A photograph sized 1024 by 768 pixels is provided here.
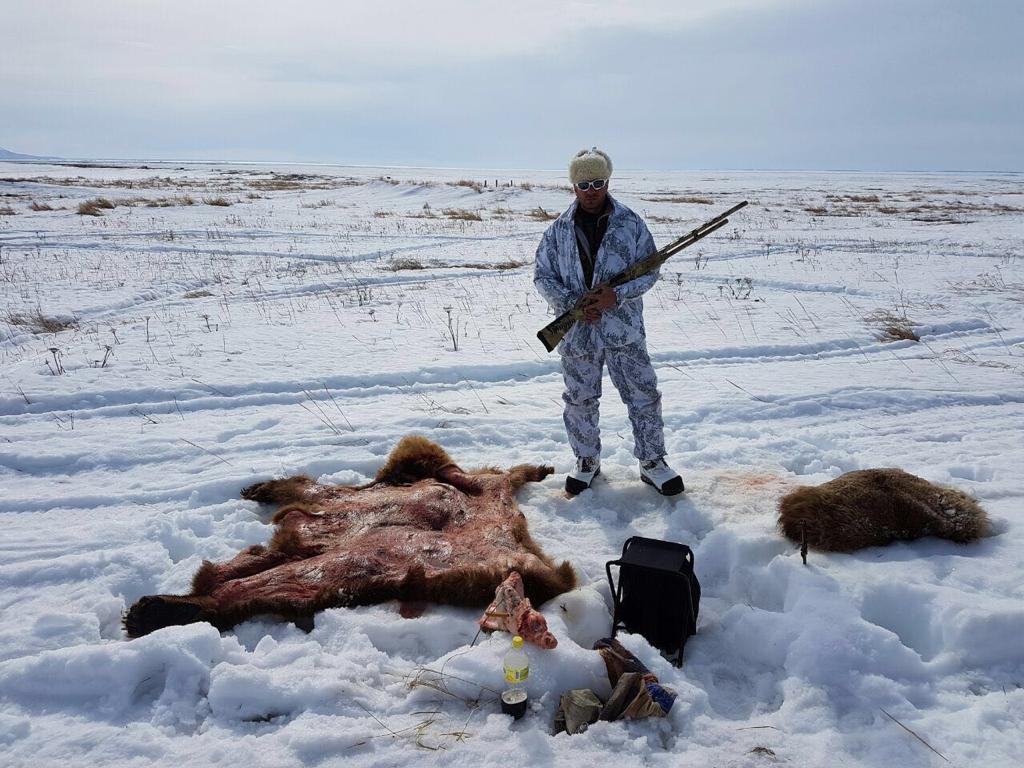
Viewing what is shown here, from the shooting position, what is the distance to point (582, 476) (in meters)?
4.62

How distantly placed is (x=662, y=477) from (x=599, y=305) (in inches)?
52.0

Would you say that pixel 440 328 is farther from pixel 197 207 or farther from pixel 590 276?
pixel 197 207

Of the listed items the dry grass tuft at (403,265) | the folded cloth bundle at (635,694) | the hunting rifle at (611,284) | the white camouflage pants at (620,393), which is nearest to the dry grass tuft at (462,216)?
the dry grass tuft at (403,265)

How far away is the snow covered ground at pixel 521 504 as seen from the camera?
2.54 metres

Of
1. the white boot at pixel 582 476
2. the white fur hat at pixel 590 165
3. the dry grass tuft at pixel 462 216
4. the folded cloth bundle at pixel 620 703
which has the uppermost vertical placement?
the dry grass tuft at pixel 462 216

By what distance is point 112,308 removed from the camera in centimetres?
1007

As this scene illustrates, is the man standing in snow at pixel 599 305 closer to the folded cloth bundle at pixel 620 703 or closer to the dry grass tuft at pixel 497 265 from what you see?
the folded cloth bundle at pixel 620 703

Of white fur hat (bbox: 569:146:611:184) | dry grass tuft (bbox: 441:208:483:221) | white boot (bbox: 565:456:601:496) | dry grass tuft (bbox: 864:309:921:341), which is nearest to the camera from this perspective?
white fur hat (bbox: 569:146:611:184)

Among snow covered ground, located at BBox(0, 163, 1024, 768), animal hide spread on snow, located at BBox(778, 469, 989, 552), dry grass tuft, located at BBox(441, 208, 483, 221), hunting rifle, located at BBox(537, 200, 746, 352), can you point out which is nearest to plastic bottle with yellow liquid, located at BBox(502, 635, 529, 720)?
snow covered ground, located at BBox(0, 163, 1024, 768)

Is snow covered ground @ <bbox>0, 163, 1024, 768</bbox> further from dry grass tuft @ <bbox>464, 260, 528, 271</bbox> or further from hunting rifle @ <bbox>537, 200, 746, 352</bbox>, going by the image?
dry grass tuft @ <bbox>464, 260, 528, 271</bbox>

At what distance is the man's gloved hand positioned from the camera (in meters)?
4.04

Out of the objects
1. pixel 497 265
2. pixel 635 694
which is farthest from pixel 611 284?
pixel 497 265

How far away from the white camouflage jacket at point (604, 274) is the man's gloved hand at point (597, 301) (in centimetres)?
6

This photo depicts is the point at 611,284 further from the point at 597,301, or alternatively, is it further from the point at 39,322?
the point at 39,322
